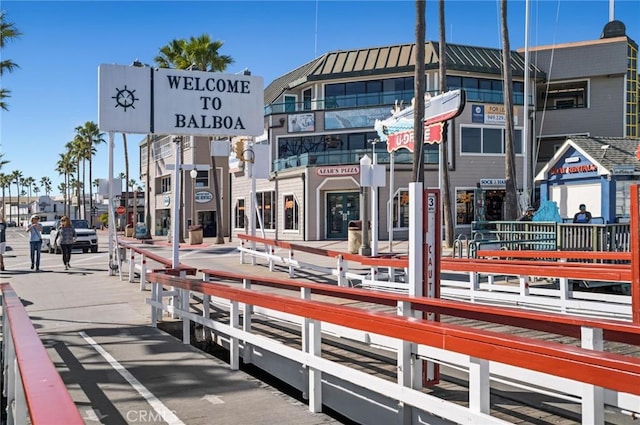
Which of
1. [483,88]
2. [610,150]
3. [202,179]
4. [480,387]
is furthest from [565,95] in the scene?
[480,387]

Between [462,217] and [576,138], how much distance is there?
45.0 ft

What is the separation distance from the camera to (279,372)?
22.1 ft

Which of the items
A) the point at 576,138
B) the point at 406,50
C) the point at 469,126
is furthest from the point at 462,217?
the point at 576,138

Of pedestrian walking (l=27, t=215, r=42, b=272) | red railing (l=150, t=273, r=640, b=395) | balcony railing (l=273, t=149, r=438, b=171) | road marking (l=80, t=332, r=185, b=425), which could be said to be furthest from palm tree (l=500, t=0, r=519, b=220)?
red railing (l=150, t=273, r=640, b=395)

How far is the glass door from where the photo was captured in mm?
34812

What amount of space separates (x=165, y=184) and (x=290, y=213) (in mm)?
24051

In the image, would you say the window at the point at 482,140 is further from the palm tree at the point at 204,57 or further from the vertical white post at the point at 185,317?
the vertical white post at the point at 185,317

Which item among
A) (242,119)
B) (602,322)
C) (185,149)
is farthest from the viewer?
(185,149)

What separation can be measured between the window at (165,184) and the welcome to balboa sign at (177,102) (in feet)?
149

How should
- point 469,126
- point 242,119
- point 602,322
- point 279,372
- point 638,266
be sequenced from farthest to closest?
point 469,126, point 242,119, point 279,372, point 638,266, point 602,322

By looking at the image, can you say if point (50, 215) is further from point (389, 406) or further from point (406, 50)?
point (389, 406)

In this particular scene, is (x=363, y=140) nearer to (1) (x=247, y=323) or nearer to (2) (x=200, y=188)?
(2) (x=200, y=188)

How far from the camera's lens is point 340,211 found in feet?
115

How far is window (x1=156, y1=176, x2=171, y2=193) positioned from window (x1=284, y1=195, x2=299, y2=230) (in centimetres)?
2193
